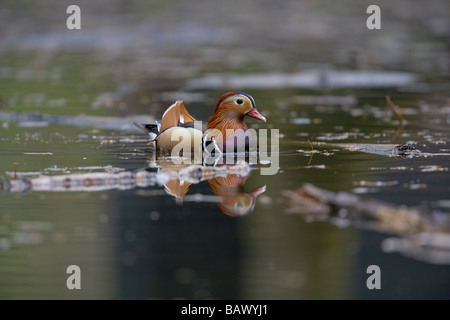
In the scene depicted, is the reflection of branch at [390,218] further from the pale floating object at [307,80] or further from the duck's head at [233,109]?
the pale floating object at [307,80]

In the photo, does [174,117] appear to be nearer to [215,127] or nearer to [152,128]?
[215,127]

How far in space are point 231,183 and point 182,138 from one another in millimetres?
1605

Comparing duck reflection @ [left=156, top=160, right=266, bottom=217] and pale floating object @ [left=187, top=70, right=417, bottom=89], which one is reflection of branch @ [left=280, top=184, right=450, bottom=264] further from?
pale floating object @ [left=187, top=70, right=417, bottom=89]

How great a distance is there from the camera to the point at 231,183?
24.6ft

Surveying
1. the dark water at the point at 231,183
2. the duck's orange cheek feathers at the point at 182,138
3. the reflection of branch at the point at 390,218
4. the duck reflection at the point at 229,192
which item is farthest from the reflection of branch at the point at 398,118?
the reflection of branch at the point at 390,218

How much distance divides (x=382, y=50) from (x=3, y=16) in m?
11.5

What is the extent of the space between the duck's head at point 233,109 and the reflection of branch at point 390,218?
2.65 meters

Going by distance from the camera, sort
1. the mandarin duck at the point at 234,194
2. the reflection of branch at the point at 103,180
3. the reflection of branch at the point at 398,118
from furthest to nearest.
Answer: the reflection of branch at the point at 398,118, the reflection of branch at the point at 103,180, the mandarin duck at the point at 234,194

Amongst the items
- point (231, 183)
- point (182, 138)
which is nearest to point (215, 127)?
point (182, 138)

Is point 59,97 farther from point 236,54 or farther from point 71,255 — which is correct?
point 71,255

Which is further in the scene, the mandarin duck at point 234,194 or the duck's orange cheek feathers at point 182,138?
the duck's orange cheek feathers at point 182,138

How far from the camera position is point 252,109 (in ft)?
30.5

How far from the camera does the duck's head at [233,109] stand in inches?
362

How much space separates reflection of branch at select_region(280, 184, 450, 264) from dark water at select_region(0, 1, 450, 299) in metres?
0.01
